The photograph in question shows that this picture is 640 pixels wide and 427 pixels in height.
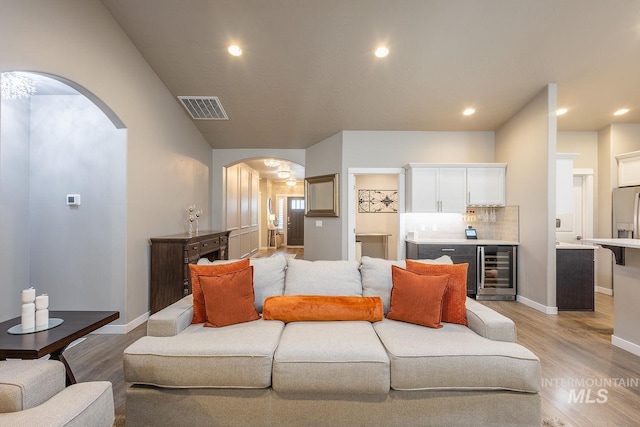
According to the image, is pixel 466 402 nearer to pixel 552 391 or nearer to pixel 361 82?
pixel 552 391

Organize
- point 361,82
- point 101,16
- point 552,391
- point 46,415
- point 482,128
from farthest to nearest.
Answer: point 482,128, point 361,82, point 101,16, point 552,391, point 46,415

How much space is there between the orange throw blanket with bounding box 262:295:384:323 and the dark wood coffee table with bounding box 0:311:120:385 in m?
1.10

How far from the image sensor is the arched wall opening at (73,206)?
3.42 meters

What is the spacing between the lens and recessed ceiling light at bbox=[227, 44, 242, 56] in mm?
3713

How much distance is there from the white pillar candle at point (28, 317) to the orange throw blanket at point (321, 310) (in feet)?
4.54

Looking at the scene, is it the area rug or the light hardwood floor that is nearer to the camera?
the area rug

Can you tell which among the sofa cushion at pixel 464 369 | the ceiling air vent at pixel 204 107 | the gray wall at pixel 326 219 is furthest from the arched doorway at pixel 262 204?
the sofa cushion at pixel 464 369

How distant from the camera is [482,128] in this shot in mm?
5488

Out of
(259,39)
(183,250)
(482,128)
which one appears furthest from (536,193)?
(183,250)

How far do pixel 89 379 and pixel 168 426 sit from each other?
1145 millimetres

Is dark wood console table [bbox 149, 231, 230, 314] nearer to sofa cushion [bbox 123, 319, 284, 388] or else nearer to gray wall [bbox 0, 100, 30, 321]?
gray wall [bbox 0, 100, 30, 321]

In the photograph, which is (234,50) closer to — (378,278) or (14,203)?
(14,203)

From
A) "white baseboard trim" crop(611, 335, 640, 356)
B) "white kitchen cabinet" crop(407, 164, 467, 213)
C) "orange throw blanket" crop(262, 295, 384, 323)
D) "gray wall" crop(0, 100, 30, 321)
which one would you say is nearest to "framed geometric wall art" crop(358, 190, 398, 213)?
"white kitchen cabinet" crop(407, 164, 467, 213)

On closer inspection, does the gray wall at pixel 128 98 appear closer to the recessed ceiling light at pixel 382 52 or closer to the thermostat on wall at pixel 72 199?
the thermostat on wall at pixel 72 199
